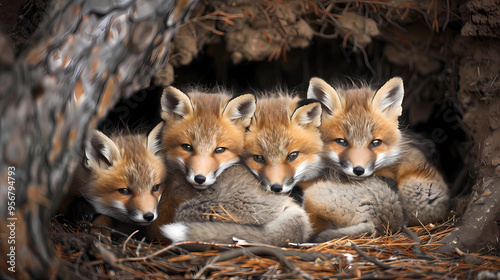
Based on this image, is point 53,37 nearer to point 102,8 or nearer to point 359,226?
point 102,8

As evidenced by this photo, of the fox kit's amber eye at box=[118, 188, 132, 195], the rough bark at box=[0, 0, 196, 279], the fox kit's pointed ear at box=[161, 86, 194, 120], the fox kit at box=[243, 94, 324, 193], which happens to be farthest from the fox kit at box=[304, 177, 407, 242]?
the rough bark at box=[0, 0, 196, 279]

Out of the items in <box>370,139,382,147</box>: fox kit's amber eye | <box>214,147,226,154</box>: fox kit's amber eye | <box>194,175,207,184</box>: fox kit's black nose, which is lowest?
<box>194,175,207,184</box>: fox kit's black nose

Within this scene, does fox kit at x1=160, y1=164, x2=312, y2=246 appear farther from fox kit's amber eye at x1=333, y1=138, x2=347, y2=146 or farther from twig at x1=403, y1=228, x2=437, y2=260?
twig at x1=403, y1=228, x2=437, y2=260

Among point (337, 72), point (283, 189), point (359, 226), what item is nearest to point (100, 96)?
point (283, 189)

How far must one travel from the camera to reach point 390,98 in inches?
112

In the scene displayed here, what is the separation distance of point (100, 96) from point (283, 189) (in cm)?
120

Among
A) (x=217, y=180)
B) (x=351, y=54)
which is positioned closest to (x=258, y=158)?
(x=217, y=180)

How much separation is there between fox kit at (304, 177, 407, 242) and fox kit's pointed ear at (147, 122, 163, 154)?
0.99 m

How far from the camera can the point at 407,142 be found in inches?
118

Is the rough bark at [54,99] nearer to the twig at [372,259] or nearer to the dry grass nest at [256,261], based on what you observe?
the dry grass nest at [256,261]

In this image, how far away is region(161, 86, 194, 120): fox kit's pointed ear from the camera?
263 centimetres

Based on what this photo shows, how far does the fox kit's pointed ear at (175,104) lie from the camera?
263 cm

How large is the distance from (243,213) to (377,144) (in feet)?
3.24

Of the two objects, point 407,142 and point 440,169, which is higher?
point 407,142
